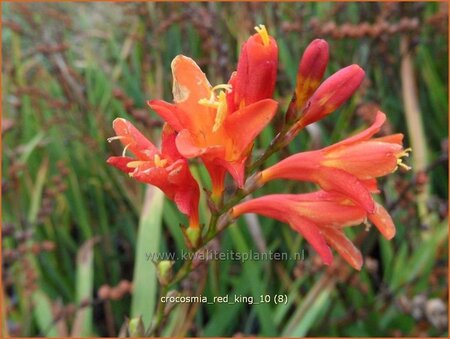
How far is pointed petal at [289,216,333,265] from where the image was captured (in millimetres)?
637

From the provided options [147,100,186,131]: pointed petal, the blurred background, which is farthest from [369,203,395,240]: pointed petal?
the blurred background

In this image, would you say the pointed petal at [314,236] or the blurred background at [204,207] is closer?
the pointed petal at [314,236]

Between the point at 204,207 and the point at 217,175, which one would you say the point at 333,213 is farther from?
the point at 204,207

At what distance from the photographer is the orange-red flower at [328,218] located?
66 cm

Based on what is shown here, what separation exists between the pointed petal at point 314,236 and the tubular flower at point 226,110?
11cm

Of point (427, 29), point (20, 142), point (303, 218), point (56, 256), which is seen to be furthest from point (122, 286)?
point (427, 29)

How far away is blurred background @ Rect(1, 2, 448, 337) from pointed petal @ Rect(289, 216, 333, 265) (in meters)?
0.44

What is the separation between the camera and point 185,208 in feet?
2.07

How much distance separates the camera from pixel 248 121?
579mm

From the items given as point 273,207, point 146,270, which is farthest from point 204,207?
point 273,207

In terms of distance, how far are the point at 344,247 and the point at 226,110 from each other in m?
0.21

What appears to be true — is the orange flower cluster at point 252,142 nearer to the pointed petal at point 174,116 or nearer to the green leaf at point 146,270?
the pointed petal at point 174,116

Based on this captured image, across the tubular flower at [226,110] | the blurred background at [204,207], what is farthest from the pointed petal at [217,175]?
the blurred background at [204,207]

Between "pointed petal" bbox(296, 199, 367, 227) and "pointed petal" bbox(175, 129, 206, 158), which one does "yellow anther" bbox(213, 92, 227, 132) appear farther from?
"pointed petal" bbox(296, 199, 367, 227)
